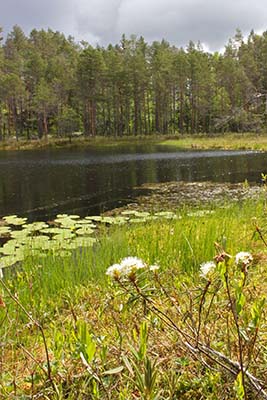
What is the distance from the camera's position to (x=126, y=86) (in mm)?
56469

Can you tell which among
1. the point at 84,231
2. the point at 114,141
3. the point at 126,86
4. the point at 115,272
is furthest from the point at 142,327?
the point at 126,86

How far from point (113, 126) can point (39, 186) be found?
49.8m

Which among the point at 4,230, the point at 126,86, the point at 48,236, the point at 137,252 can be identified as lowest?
the point at 48,236

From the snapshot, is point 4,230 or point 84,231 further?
point 4,230

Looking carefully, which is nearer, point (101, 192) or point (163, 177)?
point (101, 192)

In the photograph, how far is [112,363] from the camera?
1679 mm

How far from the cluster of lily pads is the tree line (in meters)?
45.0

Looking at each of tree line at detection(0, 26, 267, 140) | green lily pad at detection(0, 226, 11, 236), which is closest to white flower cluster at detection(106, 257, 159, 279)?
green lily pad at detection(0, 226, 11, 236)

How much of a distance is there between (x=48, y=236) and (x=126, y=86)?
171 ft

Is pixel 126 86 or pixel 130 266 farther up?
pixel 126 86

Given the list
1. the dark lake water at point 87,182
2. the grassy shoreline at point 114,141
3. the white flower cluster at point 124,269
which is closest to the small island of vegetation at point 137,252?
the white flower cluster at point 124,269

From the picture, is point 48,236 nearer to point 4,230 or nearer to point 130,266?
point 4,230

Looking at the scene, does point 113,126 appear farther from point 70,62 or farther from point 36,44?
point 36,44

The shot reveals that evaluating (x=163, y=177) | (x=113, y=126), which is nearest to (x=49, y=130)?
(x=113, y=126)
